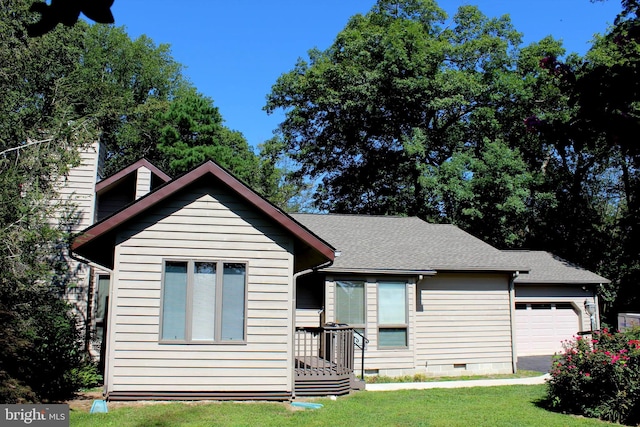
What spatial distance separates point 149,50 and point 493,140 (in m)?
23.7

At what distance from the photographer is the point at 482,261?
1545 centimetres

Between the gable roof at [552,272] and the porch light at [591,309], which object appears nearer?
the gable roof at [552,272]

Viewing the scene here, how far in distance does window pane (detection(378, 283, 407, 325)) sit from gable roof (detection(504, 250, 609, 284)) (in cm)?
575

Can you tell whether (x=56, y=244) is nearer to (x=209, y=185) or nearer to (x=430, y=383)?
(x=209, y=185)

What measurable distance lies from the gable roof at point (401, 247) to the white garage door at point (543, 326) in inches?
126

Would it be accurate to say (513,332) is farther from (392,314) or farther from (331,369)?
(331,369)

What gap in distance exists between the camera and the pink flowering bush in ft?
29.0

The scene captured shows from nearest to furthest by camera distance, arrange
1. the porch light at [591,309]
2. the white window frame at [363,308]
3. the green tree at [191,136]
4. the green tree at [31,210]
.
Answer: the green tree at [31,210], the white window frame at [363,308], the porch light at [591,309], the green tree at [191,136]

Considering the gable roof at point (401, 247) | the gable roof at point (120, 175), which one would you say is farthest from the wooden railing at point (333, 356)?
the gable roof at point (120, 175)

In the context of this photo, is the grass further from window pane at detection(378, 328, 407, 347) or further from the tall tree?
the tall tree


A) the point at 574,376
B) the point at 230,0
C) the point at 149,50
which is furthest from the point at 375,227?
the point at 149,50

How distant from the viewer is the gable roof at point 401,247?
14.3m

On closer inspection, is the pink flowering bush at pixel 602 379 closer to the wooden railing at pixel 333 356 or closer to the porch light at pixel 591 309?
the wooden railing at pixel 333 356

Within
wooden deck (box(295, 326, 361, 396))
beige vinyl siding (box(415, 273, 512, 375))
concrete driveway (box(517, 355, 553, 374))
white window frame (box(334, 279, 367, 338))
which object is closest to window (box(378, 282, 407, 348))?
white window frame (box(334, 279, 367, 338))
